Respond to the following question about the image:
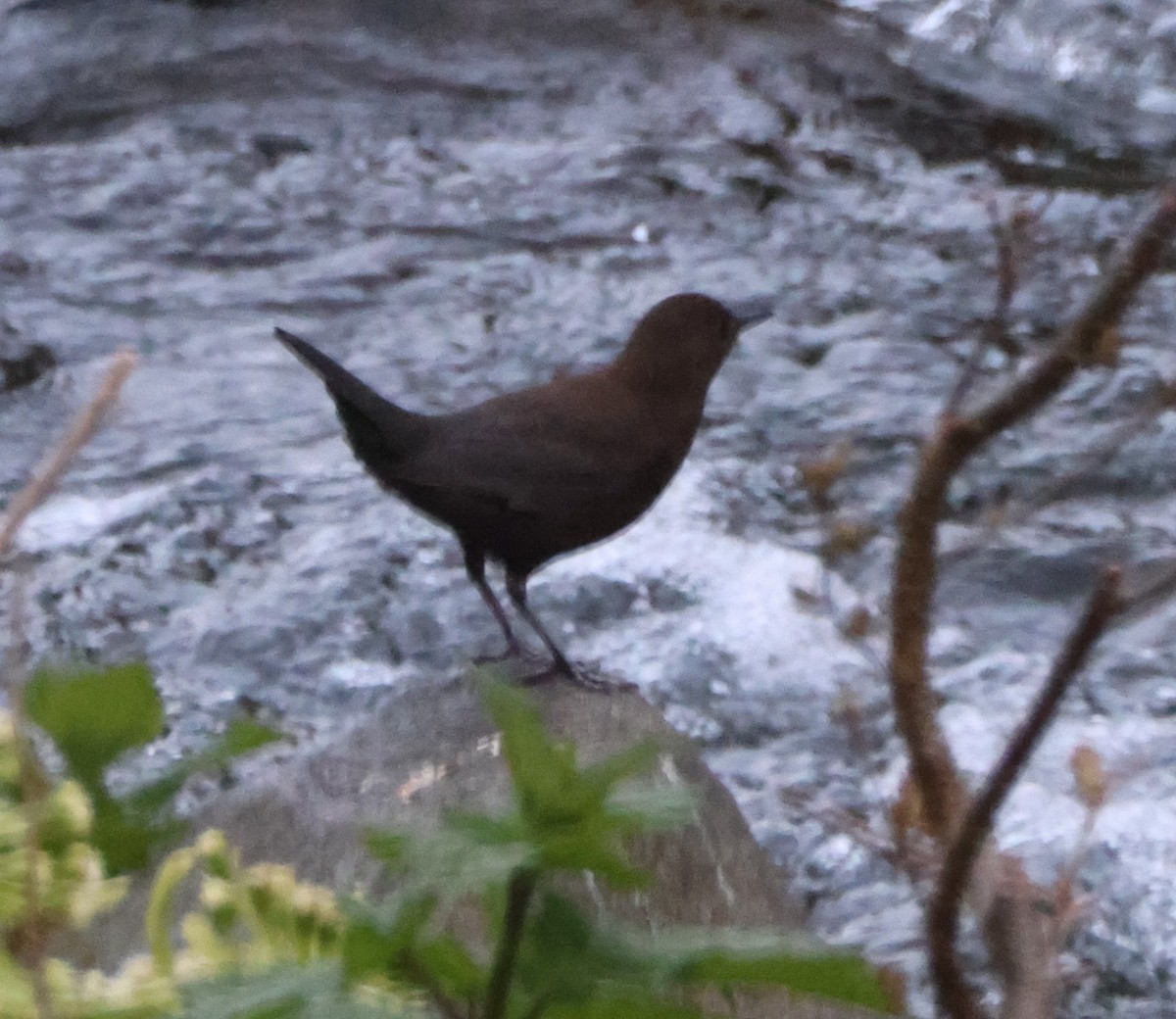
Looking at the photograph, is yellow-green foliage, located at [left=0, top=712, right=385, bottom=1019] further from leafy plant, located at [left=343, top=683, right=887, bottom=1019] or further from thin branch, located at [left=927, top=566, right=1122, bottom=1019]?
thin branch, located at [left=927, top=566, right=1122, bottom=1019]

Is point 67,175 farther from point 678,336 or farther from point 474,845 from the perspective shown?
point 474,845

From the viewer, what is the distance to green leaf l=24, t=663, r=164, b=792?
0.95 meters

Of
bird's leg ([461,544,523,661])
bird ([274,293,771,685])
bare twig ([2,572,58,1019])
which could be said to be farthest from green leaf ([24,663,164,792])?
bird's leg ([461,544,523,661])

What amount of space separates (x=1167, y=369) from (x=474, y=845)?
4.17 metres

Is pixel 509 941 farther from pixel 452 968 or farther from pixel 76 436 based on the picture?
pixel 76 436

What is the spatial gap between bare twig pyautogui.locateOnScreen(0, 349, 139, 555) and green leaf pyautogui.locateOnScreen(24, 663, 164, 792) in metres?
0.40

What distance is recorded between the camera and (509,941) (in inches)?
26.9

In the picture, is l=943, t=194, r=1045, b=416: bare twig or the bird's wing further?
the bird's wing

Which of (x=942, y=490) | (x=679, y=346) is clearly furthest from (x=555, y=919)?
(x=679, y=346)

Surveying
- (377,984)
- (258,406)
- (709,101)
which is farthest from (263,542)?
(377,984)

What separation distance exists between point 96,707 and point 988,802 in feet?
1.53

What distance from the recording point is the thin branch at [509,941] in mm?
673

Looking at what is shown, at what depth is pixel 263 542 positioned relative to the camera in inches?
169

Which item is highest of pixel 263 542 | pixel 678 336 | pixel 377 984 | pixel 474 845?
pixel 474 845
